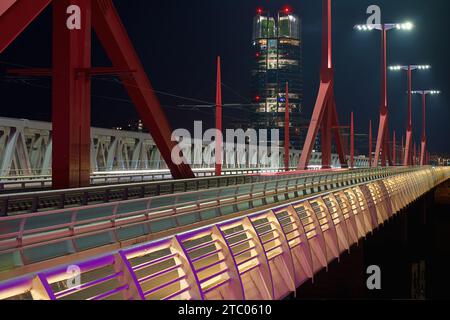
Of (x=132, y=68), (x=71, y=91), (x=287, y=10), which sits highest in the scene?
(x=287, y=10)

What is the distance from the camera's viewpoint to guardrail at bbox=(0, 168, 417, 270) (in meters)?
11.8

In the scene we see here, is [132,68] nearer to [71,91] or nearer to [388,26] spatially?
[71,91]

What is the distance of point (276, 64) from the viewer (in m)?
138

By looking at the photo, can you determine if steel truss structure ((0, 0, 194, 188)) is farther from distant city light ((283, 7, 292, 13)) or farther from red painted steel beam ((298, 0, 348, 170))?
distant city light ((283, 7, 292, 13))

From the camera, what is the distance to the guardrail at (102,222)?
11.8m

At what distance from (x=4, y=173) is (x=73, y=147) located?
60.6 ft

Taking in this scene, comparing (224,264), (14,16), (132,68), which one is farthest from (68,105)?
(224,264)

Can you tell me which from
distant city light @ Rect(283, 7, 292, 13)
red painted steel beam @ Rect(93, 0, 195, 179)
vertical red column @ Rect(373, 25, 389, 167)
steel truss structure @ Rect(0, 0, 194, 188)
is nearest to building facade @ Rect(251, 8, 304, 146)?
distant city light @ Rect(283, 7, 292, 13)

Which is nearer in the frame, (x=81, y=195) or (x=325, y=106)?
Result: (x=81, y=195)

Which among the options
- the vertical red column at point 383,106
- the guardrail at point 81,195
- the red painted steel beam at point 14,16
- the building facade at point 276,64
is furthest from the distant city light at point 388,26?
the building facade at point 276,64

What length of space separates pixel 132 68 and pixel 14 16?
27.3 ft

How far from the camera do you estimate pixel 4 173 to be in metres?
35.8
